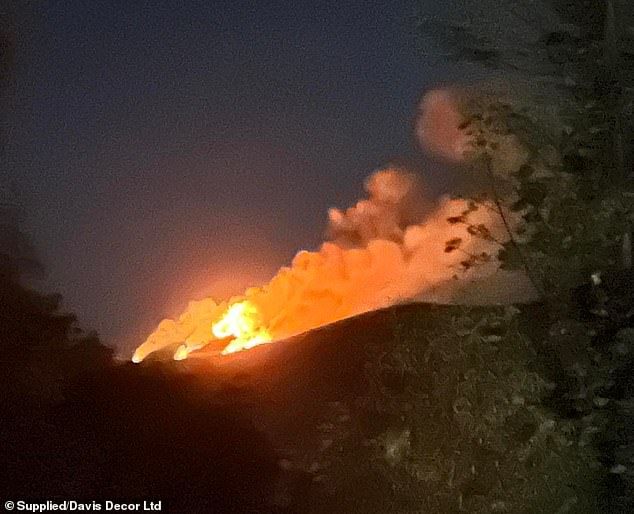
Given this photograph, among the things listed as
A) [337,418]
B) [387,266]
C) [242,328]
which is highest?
[387,266]

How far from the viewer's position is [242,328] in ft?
5.95

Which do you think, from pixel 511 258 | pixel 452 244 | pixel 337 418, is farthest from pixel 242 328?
pixel 511 258

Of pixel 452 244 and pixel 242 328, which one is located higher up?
pixel 452 244

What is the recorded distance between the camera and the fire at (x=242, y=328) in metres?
1.81

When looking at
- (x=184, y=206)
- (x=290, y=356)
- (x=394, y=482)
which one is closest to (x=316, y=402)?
(x=290, y=356)

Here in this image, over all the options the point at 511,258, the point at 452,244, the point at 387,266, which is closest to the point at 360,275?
the point at 387,266

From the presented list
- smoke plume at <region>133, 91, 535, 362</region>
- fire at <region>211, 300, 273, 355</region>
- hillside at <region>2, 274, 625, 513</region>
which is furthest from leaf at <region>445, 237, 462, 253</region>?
fire at <region>211, 300, 273, 355</region>

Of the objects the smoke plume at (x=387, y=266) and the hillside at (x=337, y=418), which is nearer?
the hillside at (x=337, y=418)

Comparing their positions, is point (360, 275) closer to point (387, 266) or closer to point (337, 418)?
point (387, 266)

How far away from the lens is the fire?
181 cm

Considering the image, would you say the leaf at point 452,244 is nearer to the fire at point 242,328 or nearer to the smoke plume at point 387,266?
the smoke plume at point 387,266

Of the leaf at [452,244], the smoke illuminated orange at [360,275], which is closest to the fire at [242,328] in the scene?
the smoke illuminated orange at [360,275]

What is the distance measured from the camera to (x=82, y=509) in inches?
66.5

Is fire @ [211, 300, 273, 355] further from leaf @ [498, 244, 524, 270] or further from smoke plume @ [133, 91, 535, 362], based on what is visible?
leaf @ [498, 244, 524, 270]
